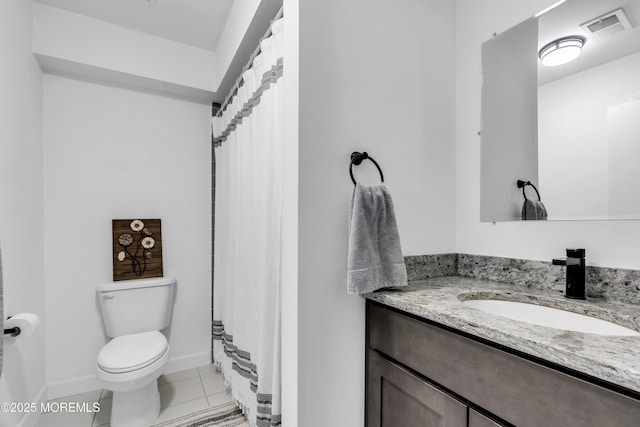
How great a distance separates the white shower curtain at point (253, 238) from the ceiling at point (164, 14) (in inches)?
21.3

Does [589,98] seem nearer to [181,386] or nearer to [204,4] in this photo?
[204,4]

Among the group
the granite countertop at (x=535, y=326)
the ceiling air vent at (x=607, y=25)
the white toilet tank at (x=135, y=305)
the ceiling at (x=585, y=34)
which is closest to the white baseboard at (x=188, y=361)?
the white toilet tank at (x=135, y=305)

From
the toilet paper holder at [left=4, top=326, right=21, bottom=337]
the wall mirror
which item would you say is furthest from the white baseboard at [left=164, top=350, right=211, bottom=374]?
the wall mirror

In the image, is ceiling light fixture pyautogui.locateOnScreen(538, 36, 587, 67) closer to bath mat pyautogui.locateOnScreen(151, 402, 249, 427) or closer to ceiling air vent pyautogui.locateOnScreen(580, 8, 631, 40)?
ceiling air vent pyautogui.locateOnScreen(580, 8, 631, 40)

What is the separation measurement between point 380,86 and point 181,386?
232 cm

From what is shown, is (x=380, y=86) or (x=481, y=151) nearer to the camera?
(x=380, y=86)

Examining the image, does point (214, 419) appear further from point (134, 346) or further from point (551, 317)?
point (551, 317)

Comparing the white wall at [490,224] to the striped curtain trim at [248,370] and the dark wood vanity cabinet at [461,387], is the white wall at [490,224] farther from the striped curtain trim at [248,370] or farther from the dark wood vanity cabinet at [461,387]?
the striped curtain trim at [248,370]

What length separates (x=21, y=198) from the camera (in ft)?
5.38

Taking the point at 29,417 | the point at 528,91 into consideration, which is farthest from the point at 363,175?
the point at 29,417

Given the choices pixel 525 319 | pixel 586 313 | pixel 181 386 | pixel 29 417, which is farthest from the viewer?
pixel 181 386

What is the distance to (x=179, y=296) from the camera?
236 cm

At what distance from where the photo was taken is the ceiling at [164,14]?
1812 millimetres

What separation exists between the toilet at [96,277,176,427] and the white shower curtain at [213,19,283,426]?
40 cm
